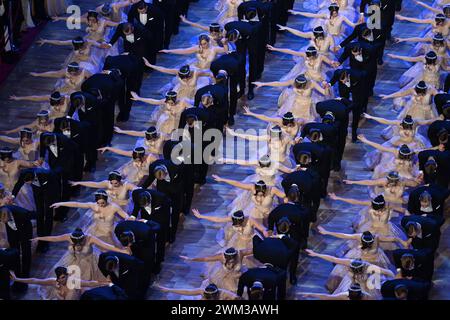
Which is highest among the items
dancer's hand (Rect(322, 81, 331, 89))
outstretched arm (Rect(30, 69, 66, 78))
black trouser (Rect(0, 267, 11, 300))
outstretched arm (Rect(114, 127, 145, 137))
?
dancer's hand (Rect(322, 81, 331, 89))

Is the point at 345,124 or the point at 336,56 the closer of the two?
the point at 345,124

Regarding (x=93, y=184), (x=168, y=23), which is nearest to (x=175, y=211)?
(x=93, y=184)

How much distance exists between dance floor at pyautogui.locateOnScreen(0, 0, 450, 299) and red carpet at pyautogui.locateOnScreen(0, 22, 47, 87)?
10 centimetres

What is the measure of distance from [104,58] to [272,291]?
6.63m

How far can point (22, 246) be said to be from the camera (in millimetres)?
20297

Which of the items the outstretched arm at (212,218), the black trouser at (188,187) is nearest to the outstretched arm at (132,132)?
the black trouser at (188,187)

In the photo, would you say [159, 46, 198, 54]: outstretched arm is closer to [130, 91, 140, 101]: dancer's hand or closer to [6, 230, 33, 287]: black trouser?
[130, 91, 140, 101]: dancer's hand

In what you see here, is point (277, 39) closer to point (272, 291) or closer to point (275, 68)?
point (275, 68)

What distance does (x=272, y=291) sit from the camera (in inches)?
746

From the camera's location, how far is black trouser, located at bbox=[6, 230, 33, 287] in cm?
2022

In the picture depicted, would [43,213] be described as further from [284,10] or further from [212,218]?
[284,10]

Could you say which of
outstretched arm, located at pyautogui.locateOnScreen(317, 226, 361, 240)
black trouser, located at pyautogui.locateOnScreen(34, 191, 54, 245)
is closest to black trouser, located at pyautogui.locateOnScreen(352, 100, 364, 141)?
outstretched arm, located at pyautogui.locateOnScreen(317, 226, 361, 240)

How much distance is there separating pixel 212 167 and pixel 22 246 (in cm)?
340
